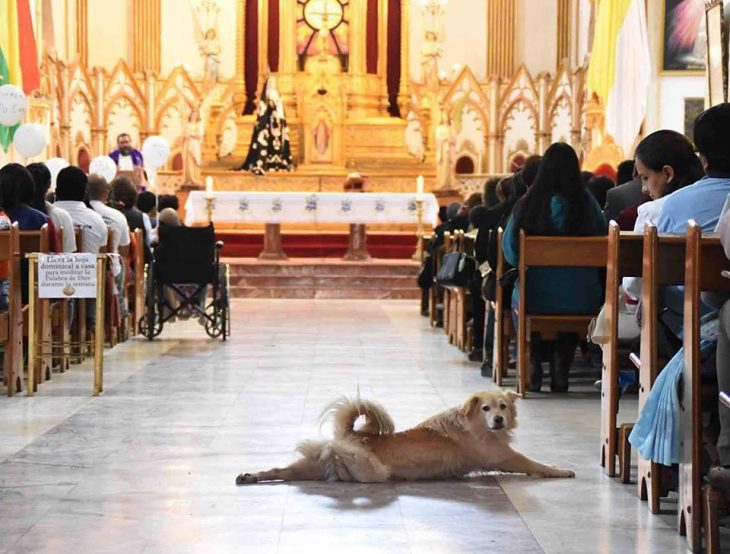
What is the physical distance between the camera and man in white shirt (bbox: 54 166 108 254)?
9.43 m

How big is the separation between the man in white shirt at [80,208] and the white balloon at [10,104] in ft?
13.0

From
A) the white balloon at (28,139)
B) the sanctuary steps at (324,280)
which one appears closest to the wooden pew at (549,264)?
the white balloon at (28,139)

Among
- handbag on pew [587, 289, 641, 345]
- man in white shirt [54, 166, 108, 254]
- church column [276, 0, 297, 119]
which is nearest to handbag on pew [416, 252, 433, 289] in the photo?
man in white shirt [54, 166, 108, 254]

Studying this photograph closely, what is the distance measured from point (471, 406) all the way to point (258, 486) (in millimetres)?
833

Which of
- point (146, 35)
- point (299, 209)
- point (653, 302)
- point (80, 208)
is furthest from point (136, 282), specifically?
point (146, 35)

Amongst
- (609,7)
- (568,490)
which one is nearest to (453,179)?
(609,7)

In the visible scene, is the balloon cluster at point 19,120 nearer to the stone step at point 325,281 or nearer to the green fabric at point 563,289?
the stone step at point 325,281

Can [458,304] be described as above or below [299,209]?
below

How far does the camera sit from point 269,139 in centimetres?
1980

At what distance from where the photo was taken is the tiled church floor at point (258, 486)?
437cm

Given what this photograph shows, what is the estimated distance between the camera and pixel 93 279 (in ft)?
25.1

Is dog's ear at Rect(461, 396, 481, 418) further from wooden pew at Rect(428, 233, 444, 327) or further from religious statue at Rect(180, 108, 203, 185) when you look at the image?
religious statue at Rect(180, 108, 203, 185)

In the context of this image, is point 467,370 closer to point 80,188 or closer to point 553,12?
point 80,188

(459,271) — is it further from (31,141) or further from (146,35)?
(146,35)
